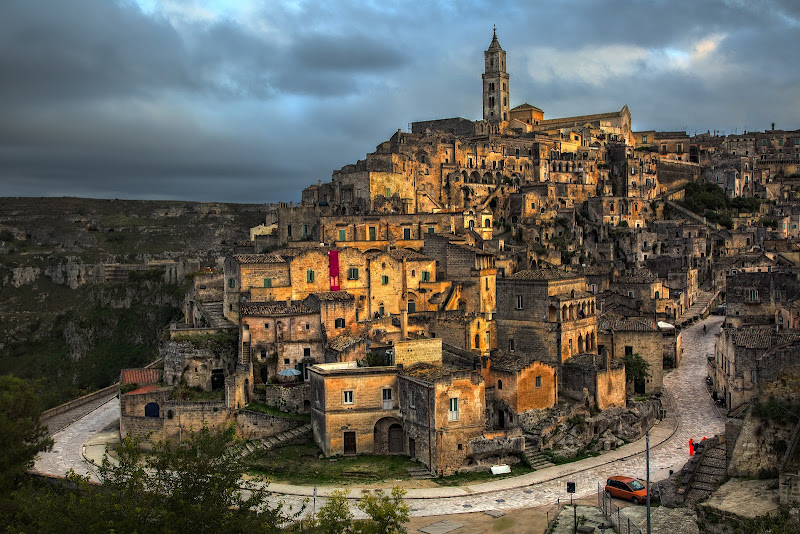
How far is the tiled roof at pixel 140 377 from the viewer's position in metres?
46.8

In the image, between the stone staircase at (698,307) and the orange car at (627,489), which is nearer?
the orange car at (627,489)

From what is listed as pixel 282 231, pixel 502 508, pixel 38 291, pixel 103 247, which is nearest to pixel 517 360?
pixel 502 508

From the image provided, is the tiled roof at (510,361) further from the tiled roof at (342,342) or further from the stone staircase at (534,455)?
the tiled roof at (342,342)

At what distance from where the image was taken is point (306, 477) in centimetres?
3603

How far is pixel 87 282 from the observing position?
98562 mm

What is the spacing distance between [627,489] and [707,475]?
131 inches

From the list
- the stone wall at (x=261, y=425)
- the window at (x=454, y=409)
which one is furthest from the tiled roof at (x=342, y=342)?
the window at (x=454, y=409)

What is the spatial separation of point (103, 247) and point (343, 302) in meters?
86.9

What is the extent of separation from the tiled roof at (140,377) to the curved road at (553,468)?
9.09ft

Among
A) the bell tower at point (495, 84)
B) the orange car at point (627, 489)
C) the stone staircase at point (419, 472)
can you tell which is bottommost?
the stone staircase at point (419, 472)

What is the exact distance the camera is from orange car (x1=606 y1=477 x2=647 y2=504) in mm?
31062

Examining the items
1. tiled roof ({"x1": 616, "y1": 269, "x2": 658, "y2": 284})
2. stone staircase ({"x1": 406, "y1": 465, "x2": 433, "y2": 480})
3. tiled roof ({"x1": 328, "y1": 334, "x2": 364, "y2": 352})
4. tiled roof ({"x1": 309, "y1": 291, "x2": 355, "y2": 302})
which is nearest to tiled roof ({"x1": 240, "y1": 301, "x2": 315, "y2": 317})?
tiled roof ({"x1": 309, "y1": 291, "x2": 355, "y2": 302})

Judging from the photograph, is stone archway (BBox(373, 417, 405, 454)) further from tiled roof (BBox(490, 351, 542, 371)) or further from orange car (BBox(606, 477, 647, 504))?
orange car (BBox(606, 477, 647, 504))

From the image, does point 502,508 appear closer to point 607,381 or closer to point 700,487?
A: point 700,487
